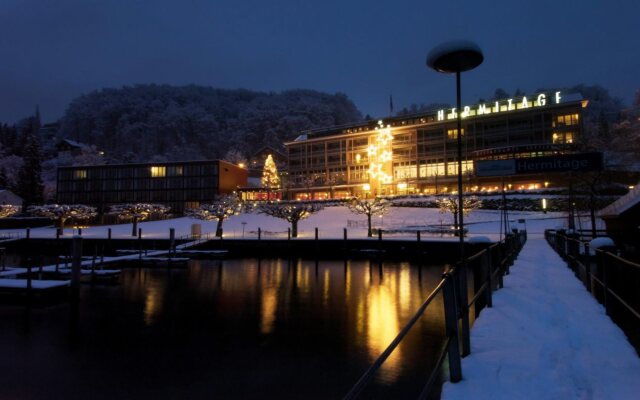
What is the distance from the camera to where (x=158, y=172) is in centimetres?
8475

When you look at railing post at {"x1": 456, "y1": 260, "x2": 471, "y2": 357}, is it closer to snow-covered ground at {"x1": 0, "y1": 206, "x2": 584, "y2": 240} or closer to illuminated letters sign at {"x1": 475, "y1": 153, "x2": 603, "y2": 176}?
illuminated letters sign at {"x1": 475, "y1": 153, "x2": 603, "y2": 176}

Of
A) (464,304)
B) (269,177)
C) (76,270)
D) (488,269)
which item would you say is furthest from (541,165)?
(269,177)

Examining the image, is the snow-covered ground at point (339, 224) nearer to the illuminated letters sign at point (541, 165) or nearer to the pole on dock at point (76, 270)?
the pole on dock at point (76, 270)

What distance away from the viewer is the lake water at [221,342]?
9930mm

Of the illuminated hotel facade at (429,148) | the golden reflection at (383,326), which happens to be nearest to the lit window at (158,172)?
the illuminated hotel facade at (429,148)

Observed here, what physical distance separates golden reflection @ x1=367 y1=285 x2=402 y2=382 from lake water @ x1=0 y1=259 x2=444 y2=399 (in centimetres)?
5

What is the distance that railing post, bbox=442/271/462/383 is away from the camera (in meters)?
4.57

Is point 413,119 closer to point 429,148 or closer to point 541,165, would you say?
point 429,148

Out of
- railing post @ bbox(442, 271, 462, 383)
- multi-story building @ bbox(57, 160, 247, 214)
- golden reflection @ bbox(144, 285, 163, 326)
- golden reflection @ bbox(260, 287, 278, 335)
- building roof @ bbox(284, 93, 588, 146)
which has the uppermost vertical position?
building roof @ bbox(284, 93, 588, 146)

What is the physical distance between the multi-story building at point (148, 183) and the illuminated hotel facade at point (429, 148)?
1792 centimetres

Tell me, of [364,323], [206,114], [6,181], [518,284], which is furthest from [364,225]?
[206,114]

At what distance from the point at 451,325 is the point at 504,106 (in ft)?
282

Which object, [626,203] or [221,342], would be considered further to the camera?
[626,203]

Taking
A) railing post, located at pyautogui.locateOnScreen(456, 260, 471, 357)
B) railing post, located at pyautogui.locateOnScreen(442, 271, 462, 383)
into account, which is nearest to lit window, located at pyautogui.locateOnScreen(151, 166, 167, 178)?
railing post, located at pyautogui.locateOnScreen(456, 260, 471, 357)
